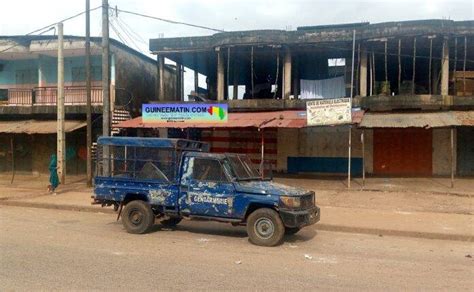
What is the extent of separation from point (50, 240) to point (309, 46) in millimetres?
14462

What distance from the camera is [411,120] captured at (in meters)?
16.8

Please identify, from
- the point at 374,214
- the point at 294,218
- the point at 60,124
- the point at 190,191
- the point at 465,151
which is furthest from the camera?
the point at 465,151

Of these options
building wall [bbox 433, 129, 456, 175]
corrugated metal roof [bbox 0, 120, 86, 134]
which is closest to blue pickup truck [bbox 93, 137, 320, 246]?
corrugated metal roof [bbox 0, 120, 86, 134]

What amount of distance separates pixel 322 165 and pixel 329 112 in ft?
18.4

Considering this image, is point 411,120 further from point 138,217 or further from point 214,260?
point 214,260

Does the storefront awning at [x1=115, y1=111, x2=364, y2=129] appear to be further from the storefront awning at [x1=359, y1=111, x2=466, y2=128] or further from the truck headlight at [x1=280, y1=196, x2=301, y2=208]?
the truck headlight at [x1=280, y1=196, x2=301, y2=208]

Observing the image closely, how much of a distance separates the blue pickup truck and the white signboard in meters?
7.21

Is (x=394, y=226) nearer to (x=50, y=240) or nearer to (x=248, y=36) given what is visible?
(x=50, y=240)

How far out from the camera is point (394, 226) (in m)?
10.6

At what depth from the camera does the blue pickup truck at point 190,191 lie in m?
8.47

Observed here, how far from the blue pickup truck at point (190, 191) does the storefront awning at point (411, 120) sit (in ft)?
27.3

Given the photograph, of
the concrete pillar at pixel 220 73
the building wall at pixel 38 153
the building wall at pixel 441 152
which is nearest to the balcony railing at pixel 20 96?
the building wall at pixel 38 153

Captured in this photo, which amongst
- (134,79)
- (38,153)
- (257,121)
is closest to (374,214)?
(257,121)

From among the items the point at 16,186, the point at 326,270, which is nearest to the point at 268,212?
the point at 326,270
